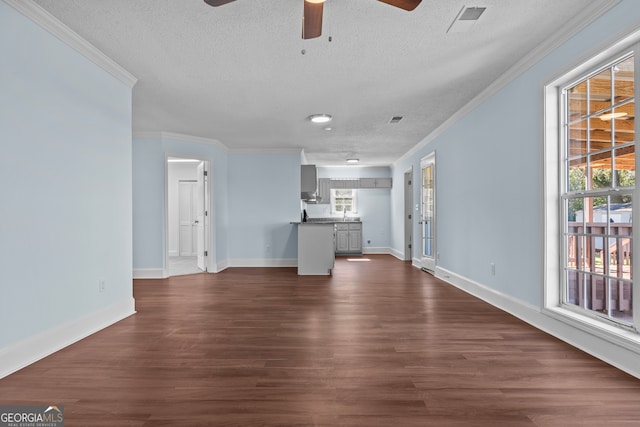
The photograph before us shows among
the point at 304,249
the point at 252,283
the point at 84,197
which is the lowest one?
the point at 252,283

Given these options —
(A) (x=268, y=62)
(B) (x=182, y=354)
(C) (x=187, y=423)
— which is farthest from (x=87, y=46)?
(C) (x=187, y=423)

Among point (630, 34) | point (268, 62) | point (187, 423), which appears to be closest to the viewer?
point (187, 423)

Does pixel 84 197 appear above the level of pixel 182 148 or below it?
below

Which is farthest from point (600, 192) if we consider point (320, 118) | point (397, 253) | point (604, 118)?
point (397, 253)

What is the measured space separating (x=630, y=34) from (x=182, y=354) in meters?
3.85

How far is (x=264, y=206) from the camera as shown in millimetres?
7777

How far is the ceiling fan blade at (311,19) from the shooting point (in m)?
2.11

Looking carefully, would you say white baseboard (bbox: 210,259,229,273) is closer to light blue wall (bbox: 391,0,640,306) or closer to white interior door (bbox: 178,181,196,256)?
white interior door (bbox: 178,181,196,256)

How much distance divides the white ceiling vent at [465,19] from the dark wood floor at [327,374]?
2577 millimetres

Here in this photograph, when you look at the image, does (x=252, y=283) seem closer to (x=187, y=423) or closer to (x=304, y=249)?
(x=304, y=249)

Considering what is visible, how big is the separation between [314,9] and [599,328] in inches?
117

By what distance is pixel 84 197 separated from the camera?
315cm

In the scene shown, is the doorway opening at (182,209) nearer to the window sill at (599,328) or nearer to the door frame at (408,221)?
the door frame at (408,221)

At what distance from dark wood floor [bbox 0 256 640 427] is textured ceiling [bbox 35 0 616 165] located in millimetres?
2585
